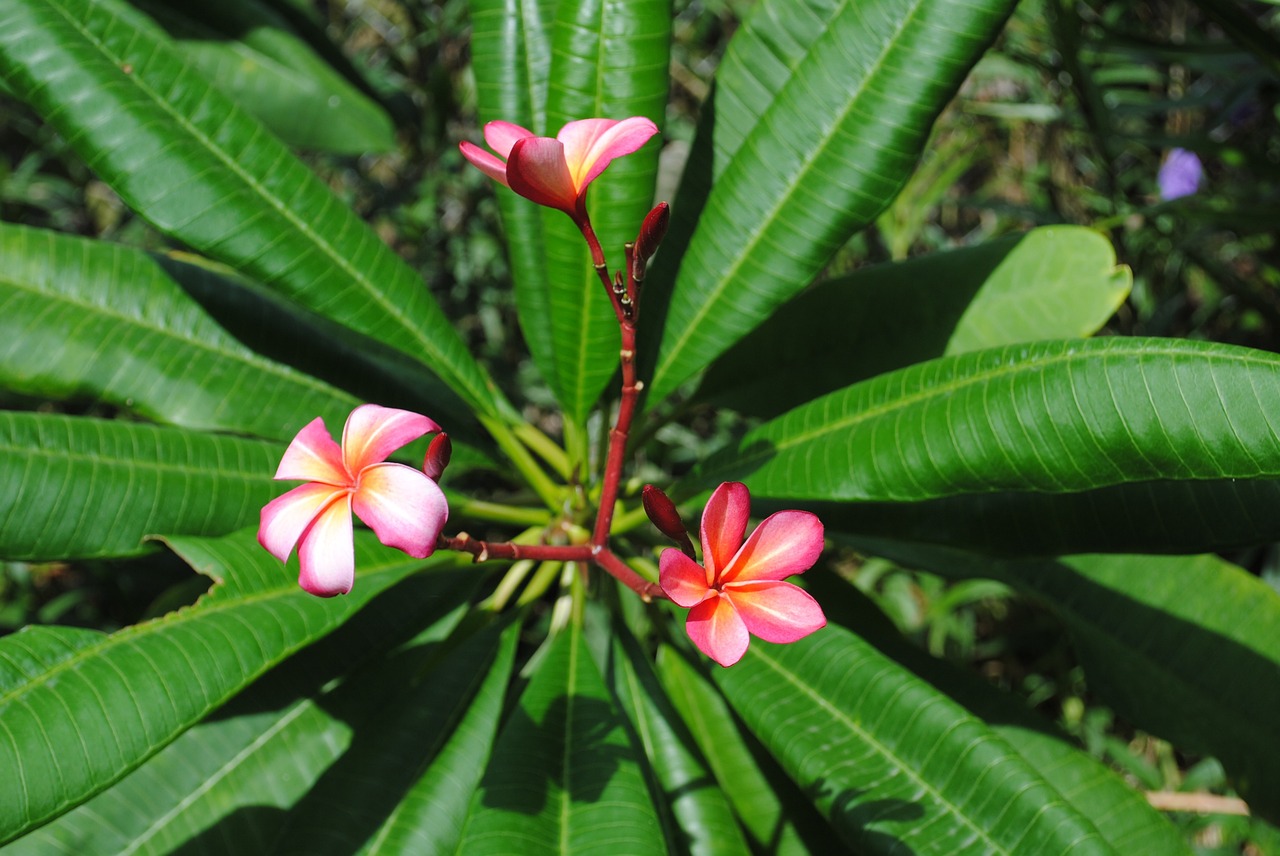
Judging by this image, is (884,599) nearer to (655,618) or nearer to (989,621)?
(989,621)

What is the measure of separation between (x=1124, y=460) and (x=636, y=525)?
0.55 m

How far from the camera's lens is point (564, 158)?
2.24 ft

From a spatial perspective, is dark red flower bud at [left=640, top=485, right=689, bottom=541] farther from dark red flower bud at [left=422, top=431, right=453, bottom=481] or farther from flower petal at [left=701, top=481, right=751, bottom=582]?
dark red flower bud at [left=422, top=431, right=453, bottom=481]

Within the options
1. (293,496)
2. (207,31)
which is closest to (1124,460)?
(293,496)

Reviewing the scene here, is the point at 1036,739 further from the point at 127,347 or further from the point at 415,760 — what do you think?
the point at 127,347

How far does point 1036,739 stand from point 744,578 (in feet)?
2.21

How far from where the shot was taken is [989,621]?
234 cm

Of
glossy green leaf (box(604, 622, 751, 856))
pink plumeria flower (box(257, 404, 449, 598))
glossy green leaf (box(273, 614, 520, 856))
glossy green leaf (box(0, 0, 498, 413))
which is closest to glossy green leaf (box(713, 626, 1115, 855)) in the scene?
glossy green leaf (box(604, 622, 751, 856))

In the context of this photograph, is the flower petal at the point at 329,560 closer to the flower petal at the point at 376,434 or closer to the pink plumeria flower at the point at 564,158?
the flower petal at the point at 376,434

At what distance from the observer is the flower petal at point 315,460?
68cm

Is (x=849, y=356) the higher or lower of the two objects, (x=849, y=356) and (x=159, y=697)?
the higher

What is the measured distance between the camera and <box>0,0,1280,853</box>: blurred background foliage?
5.58 feet

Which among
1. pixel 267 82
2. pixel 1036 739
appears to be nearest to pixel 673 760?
pixel 1036 739

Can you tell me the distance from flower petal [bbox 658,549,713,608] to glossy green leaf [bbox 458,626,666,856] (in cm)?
32
